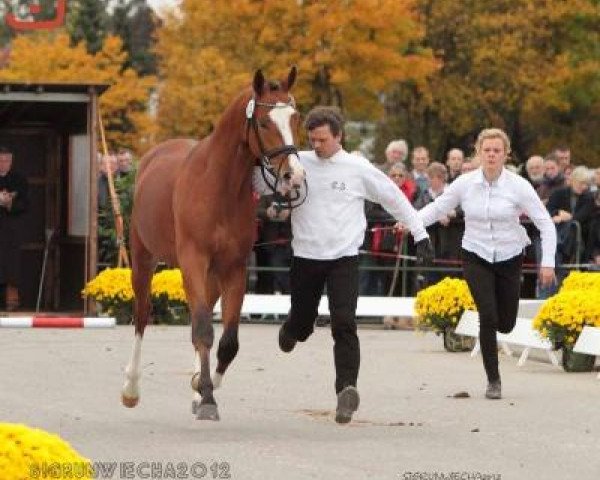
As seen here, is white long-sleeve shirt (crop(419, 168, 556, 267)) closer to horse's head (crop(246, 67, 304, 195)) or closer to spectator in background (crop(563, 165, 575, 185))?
horse's head (crop(246, 67, 304, 195))

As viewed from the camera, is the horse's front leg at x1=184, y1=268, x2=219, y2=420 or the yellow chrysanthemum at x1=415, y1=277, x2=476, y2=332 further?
the yellow chrysanthemum at x1=415, y1=277, x2=476, y2=332

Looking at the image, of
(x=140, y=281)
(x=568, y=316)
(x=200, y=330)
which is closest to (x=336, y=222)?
(x=200, y=330)

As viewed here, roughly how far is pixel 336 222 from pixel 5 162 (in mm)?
12650

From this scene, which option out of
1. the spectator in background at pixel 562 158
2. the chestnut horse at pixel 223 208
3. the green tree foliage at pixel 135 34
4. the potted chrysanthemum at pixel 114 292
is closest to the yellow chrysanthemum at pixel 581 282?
the chestnut horse at pixel 223 208

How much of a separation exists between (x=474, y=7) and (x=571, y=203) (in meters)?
35.6

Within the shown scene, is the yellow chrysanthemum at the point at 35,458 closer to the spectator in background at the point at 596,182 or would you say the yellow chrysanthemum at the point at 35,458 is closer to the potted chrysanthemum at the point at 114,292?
the potted chrysanthemum at the point at 114,292

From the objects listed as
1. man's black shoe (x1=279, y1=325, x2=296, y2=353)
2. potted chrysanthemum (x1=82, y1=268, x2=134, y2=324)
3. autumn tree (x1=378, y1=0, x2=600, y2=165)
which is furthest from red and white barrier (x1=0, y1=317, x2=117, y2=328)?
autumn tree (x1=378, y1=0, x2=600, y2=165)

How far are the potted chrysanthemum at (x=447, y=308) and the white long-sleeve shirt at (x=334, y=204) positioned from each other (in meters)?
6.96

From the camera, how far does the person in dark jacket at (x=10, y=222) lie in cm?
2577

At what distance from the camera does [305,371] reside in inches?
700

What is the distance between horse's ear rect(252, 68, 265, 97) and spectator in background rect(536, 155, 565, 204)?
39.9 feet

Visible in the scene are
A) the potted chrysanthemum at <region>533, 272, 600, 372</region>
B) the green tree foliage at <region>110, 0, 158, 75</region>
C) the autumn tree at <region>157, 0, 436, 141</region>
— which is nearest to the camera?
the potted chrysanthemum at <region>533, 272, 600, 372</region>

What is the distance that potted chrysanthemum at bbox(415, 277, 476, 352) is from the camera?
20578 millimetres

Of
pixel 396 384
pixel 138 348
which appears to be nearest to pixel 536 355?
pixel 396 384
